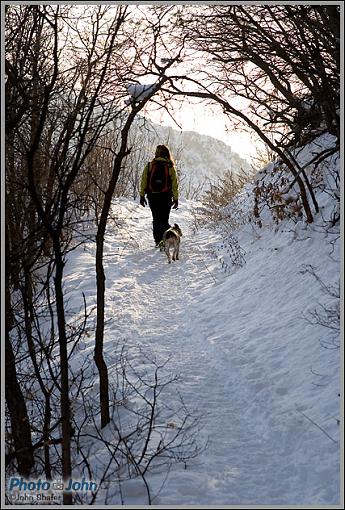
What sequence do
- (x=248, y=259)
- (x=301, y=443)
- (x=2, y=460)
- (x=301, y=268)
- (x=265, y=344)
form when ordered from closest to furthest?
1. (x=2, y=460)
2. (x=301, y=443)
3. (x=265, y=344)
4. (x=301, y=268)
5. (x=248, y=259)

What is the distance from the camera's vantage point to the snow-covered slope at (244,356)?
2.84m

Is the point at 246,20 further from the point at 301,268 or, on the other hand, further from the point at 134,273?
the point at 134,273

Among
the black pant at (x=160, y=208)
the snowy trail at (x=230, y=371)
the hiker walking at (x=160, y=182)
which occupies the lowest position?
the snowy trail at (x=230, y=371)

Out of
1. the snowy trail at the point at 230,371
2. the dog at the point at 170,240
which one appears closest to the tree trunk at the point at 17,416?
the snowy trail at the point at 230,371

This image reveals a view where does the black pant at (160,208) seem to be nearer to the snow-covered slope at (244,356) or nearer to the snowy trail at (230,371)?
the snow-covered slope at (244,356)

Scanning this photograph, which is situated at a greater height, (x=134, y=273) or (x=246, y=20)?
(x=246, y=20)

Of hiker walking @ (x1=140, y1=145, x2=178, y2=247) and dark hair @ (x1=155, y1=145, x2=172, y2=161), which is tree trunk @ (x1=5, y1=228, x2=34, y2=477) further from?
dark hair @ (x1=155, y1=145, x2=172, y2=161)

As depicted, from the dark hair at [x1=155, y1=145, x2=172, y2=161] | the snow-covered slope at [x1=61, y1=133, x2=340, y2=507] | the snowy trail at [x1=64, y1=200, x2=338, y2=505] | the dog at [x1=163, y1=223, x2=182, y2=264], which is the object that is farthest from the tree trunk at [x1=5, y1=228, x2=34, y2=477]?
the dark hair at [x1=155, y1=145, x2=172, y2=161]

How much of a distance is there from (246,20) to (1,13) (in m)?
3.25

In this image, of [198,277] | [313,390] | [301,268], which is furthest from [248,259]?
[313,390]

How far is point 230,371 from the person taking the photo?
4465 millimetres

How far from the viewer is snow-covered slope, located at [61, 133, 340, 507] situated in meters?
2.84

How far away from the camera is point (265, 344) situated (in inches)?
187

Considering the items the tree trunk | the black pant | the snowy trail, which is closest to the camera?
the snowy trail
